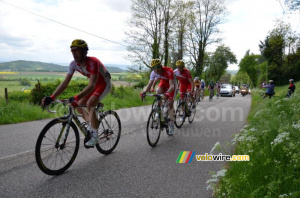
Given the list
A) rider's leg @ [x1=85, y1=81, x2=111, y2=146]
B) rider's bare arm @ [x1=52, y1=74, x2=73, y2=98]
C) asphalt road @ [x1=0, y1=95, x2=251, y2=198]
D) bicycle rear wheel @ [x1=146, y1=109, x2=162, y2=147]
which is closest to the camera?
asphalt road @ [x1=0, y1=95, x2=251, y2=198]

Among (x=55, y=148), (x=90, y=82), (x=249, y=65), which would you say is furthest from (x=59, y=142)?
(x=249, y=65)

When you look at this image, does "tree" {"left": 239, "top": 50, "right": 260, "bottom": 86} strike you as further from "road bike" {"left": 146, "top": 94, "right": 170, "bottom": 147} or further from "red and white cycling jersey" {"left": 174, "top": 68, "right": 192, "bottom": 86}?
"road bike" {"left": 146, "top": 94, "right": 170, "bottom": 147}

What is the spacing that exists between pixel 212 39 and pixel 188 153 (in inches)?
1417

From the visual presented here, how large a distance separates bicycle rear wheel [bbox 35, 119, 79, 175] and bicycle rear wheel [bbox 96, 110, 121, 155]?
2.21 ft

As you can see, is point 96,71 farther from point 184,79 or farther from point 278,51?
point 278,51

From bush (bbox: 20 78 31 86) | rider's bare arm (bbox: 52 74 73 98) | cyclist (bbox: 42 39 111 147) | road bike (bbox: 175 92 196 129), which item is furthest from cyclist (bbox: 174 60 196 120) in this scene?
bush (bbox: 20 78 31 86)

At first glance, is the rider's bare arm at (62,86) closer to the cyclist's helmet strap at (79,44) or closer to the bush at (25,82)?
the cyclist's helmet strap at (79,44)

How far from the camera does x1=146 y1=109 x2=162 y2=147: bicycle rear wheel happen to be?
523 centimetres

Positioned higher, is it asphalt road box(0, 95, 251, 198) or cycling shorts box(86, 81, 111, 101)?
cycling shorts box(86, 81, 111, 101)

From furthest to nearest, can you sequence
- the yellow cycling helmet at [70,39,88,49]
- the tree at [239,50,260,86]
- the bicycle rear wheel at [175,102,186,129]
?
1. the tree at [239,50,260,86]
2. the bicycle rear wheel at [175,102,186,129]
3. the yellow cycling helmet at [70,39,88,49]

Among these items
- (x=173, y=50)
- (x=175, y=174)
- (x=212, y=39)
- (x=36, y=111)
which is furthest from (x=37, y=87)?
(x=212, y=39)

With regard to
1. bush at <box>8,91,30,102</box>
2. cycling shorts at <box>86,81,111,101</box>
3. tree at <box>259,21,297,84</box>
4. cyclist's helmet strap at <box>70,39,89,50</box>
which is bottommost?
bush at <box>8,91,30,102</box>

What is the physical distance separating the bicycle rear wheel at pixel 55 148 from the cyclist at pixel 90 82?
34 centimetres

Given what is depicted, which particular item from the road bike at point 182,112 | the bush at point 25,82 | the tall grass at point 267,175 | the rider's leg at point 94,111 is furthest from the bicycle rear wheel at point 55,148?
the bush at point 25,82
